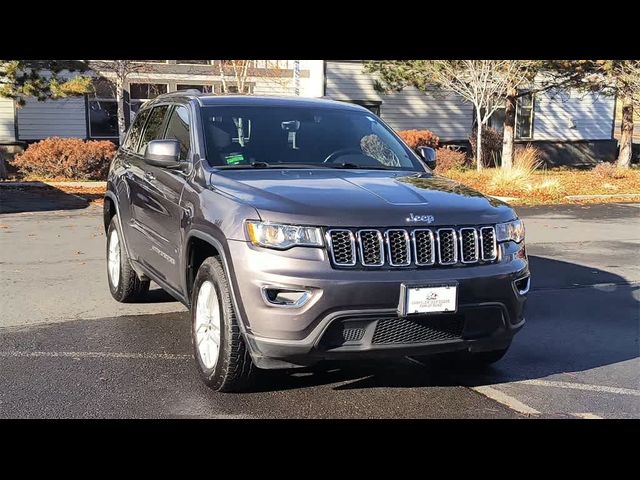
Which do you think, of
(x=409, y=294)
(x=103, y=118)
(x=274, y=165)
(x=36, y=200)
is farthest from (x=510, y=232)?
(x=103, y=118)

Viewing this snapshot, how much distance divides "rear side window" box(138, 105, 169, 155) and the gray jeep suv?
1001 mm

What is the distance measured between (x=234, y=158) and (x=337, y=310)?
5.69ft

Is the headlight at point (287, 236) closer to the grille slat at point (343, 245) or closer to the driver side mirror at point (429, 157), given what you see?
the grille slat at point (343, 245)

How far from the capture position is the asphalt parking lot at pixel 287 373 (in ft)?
14.9

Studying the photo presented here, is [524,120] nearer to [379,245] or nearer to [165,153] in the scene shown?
[165,153]

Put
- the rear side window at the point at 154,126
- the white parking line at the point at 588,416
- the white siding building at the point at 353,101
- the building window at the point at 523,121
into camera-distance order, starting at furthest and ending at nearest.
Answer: the building window at the point at 523,121, the white siding building at the point at 353,101, the rear side window at the point at 154,126, the white parking line at the point at 588,416

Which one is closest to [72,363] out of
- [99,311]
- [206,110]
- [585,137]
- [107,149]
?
[99,311]

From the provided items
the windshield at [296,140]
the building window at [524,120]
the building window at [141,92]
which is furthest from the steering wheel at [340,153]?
the building window at [524,120]

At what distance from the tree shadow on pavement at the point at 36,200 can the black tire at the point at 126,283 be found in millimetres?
8243

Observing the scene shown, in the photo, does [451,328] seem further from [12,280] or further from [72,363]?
[12,280]

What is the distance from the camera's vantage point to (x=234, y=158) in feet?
17.7

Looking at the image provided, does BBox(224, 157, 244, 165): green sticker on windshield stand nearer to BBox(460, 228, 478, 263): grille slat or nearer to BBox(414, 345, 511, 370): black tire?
BBox(460, 228, 478, 263): grille slat

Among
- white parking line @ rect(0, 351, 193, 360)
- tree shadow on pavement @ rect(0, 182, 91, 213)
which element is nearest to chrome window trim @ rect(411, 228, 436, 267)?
white parking line @ rect(0, 351, 193, 360)

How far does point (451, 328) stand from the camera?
14.5 ft
